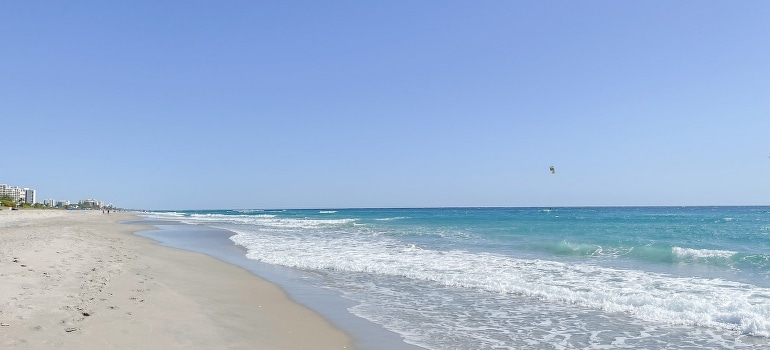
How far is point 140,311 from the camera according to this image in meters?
6.82

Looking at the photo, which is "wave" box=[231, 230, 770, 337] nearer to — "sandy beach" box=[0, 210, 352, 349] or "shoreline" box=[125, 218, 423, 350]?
"shoreline" box=[125, 218, 423, 350]

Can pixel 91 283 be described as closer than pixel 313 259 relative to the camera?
Yes

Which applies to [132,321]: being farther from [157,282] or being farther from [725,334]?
[725,334]

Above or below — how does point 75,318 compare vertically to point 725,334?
above

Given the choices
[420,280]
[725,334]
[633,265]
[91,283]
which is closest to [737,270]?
[633,265]

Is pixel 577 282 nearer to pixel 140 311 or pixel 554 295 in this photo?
pixel 554 295

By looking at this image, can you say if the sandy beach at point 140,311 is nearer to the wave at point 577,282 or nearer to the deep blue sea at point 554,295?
the deep blue sea at point 554,295

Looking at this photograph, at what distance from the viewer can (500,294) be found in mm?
9992

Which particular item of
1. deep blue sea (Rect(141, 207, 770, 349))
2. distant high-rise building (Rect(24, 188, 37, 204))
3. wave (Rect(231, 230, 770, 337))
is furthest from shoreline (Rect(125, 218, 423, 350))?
distant high-rise building (Rect(24, 188, 37, 204))

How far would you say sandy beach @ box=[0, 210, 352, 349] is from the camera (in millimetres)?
5430

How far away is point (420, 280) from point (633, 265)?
23.4 feet

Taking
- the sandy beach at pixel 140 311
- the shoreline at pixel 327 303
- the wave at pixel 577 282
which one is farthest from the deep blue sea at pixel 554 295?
the sandy beach at pixel 140 311

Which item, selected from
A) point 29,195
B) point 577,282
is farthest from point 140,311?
point 29,195

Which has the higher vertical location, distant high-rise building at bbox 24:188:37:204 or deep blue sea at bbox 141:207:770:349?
distant high-rise building at bbox 24:188:37:204
